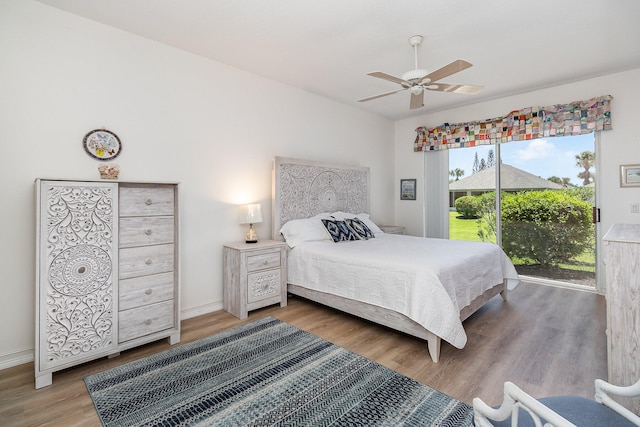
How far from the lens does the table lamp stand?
3.34 metres

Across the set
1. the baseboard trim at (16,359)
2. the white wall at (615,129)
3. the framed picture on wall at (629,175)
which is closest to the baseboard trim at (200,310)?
the baseboard trim at (16,359)

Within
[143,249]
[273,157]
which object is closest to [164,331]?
[143,249]

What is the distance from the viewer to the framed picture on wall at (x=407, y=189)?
5480mm

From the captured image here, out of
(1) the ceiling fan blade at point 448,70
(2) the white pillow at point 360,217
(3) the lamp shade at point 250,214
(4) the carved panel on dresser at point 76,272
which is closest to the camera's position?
(4) the carved panel on dresser at point 76,272

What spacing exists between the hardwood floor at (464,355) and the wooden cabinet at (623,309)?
14.0 inches

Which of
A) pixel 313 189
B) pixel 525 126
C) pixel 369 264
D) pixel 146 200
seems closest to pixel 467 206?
pixel 525 126

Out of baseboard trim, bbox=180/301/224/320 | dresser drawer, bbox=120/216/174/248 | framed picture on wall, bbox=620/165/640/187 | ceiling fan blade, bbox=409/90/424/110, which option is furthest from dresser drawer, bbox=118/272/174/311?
framed picture on wall, bbox=620/165/640/187

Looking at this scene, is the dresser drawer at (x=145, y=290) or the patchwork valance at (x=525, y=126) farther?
the patchwork valance at (x=525, y=126)

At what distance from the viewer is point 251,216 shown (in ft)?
10.9

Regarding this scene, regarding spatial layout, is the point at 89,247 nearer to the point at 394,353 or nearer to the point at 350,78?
the point at 394,353

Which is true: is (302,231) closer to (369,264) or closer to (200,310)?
(369,264)

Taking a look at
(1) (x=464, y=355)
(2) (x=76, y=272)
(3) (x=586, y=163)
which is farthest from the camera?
(3) (x=586, y=163)

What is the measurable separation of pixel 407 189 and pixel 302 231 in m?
2.77

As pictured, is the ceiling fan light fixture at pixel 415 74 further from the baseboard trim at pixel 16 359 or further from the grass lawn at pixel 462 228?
the baseboard trim at pixel 16 359
